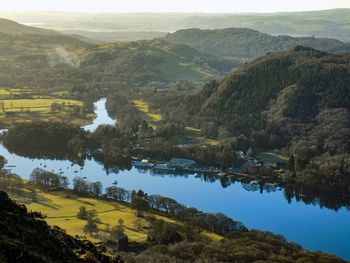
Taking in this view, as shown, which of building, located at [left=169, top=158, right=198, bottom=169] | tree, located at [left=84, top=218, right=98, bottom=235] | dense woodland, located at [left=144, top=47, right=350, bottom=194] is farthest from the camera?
dense woodland, located at [left=144, top=47, right=350, bottom=194]

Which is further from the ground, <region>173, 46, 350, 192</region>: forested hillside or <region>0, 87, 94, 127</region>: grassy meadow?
<region>173, 46, 350, 192</region>: forested hillside

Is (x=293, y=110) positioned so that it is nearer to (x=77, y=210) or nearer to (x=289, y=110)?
(x=289, y=110)

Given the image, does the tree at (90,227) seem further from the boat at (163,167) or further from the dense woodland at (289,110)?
the dense woodland at (289,110)

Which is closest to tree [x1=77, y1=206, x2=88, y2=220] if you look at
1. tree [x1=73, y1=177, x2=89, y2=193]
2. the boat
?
tree [x1=73, y1=177, x2=89, y2=193]

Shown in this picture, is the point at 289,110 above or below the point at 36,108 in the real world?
above

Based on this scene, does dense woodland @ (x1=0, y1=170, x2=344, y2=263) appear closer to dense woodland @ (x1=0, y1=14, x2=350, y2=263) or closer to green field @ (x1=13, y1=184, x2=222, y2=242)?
dense woodland @ (x1=0, y1=14, x2=350, y2=263)

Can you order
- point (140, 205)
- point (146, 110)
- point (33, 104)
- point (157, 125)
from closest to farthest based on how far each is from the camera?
point (140, 205) → point (157, 125) → point (33, 104) → point (146, 110)

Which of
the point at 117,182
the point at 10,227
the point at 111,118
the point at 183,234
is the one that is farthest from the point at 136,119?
the point at 10,227

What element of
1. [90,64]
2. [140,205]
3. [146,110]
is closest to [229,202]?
[140,205]

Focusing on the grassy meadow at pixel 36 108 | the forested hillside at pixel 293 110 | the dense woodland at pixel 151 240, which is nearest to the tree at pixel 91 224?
the dense woodland at pixel 151 240

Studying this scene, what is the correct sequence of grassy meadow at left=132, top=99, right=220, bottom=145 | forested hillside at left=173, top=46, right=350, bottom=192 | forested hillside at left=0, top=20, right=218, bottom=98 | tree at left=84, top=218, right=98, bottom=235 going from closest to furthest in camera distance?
tree at left=84, top=218, right=98, bottom=235 → forested hillside at left=173, top=46, right=350, bottom=192 → grassy meadow at left=132, top=99, right=220, bottom=145 → forested hillside at left=0, top=20, right=218, bottom=98

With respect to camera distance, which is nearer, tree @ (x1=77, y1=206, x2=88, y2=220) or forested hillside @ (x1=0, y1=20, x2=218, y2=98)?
tree @ (x1=77, y1=206, x2=88, y2=220)

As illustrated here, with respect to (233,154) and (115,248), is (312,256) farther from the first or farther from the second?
(233,154)
